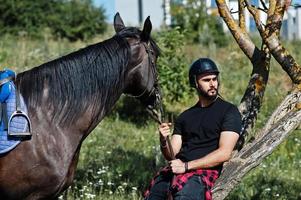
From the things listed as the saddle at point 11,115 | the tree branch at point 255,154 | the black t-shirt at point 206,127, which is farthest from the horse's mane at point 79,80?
the tree branch at point 255,154

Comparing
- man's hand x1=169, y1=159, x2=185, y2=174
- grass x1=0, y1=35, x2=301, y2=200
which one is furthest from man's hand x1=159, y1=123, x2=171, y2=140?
grass x1=0, y1=35, x2=301, y2=200

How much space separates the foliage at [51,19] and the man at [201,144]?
1255cm

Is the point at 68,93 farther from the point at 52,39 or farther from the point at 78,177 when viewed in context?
the point at 52,39

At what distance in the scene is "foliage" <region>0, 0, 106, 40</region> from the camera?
17.5m

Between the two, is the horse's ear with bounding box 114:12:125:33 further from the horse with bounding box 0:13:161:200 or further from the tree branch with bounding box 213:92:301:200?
the tree branch with bounding box 213:92:301:200

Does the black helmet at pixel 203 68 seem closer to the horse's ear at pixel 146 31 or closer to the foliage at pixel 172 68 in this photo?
the horse's ear at pixel 146 31

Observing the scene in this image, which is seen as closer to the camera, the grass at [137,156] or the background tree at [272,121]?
the background tree at [272,121]

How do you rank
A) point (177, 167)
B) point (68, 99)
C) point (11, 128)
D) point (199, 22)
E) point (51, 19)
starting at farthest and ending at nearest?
point (51, 19) → point (199, 22) → point (177, 167) → point (68, 99) → point (11, 128)

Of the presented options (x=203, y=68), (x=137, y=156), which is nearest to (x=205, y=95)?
(x=203, y=68)

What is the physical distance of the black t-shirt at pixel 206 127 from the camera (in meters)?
4.73

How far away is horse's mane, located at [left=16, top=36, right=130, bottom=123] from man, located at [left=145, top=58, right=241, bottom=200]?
0.52 m

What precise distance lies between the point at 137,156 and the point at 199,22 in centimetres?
814

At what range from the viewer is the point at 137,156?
8.29 m

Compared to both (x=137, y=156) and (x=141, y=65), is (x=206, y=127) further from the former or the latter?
(x=137, y=156)
